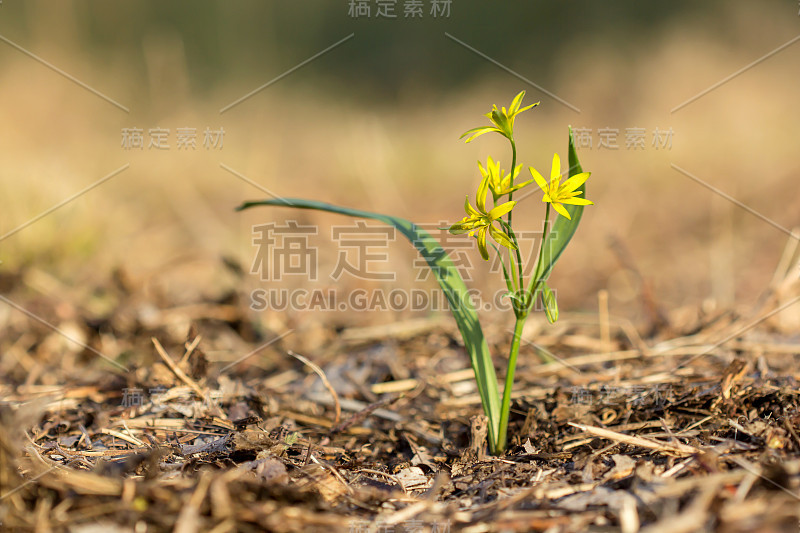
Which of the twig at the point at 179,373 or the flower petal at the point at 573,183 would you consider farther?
the twig at the point at 179,373

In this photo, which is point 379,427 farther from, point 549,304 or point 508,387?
point 549,304

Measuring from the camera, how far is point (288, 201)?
143cm

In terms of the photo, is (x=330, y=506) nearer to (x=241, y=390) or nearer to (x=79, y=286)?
(x=241, y=390)

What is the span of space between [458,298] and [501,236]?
0.27 meters

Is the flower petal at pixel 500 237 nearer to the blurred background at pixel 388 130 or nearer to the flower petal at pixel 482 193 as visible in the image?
the flower petal at pixel 482 193

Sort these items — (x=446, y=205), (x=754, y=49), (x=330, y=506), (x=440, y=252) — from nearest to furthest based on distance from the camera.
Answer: (x=330, y=506)
(x=440, y=252)
(x=446, y=205)
(x=754, y=49)

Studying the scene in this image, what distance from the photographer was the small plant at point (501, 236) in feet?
3.85

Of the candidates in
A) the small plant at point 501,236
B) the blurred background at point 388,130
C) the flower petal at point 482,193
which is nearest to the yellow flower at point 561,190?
the small plant at point 501,236

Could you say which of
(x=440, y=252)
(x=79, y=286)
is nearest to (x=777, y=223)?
(x=440, y=252)

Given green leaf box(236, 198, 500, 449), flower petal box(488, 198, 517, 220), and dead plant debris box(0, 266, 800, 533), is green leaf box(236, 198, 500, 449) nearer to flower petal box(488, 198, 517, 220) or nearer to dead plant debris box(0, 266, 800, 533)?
dead plant debris box(0, 266, 800, 533)

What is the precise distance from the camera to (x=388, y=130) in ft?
27.4

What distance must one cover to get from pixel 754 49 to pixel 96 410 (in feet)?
27.1

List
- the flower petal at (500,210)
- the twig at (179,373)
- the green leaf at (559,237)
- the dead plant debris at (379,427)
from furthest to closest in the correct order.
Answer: the twig at (179,373) < the green leaf at (559,237) < the flower petal at (500,210) < the dead plant debris at (379,427)

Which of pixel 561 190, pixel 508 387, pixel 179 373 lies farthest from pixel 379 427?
pixel 561 190
